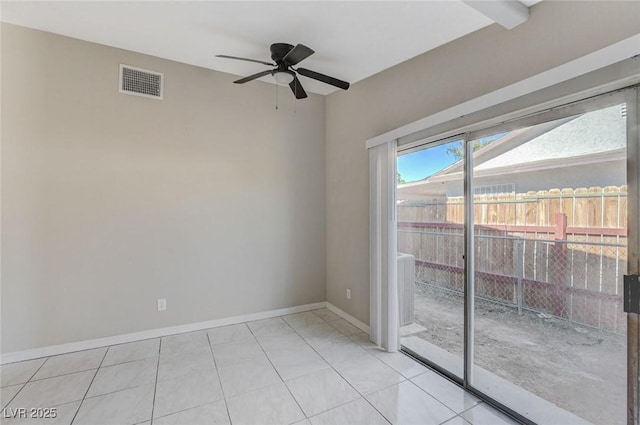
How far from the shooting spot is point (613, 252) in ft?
5.13

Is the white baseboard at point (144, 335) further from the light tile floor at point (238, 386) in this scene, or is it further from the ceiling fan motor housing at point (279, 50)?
the ceiling fan motor housing at point (279, 50)

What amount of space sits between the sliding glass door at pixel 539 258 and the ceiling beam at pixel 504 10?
0.62 m

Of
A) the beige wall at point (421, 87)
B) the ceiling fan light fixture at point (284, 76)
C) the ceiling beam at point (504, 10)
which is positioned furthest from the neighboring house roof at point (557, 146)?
the ceiling fan light fixture at point (284, 76)

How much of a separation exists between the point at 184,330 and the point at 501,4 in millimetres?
3937

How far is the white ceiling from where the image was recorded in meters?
2.06

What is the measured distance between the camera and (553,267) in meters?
1.82

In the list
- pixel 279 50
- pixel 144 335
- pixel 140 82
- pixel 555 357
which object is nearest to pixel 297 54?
pixel 279 50

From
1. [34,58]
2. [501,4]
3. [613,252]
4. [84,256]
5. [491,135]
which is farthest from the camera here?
[84,256]

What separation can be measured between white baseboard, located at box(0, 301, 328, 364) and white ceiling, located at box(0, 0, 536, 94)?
288 cm

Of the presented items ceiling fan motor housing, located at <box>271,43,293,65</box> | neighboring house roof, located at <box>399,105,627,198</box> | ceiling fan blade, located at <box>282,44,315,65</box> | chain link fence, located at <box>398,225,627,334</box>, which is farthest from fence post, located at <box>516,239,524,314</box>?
ceiling fan motor housing, located at <box>271,43,293,65</box>

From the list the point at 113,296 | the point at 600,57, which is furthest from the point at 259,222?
the point at 600,57

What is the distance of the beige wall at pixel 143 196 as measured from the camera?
100 inches

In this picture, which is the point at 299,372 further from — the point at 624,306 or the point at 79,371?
the point at 624,306

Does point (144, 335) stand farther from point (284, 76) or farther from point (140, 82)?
point (284, 76)
